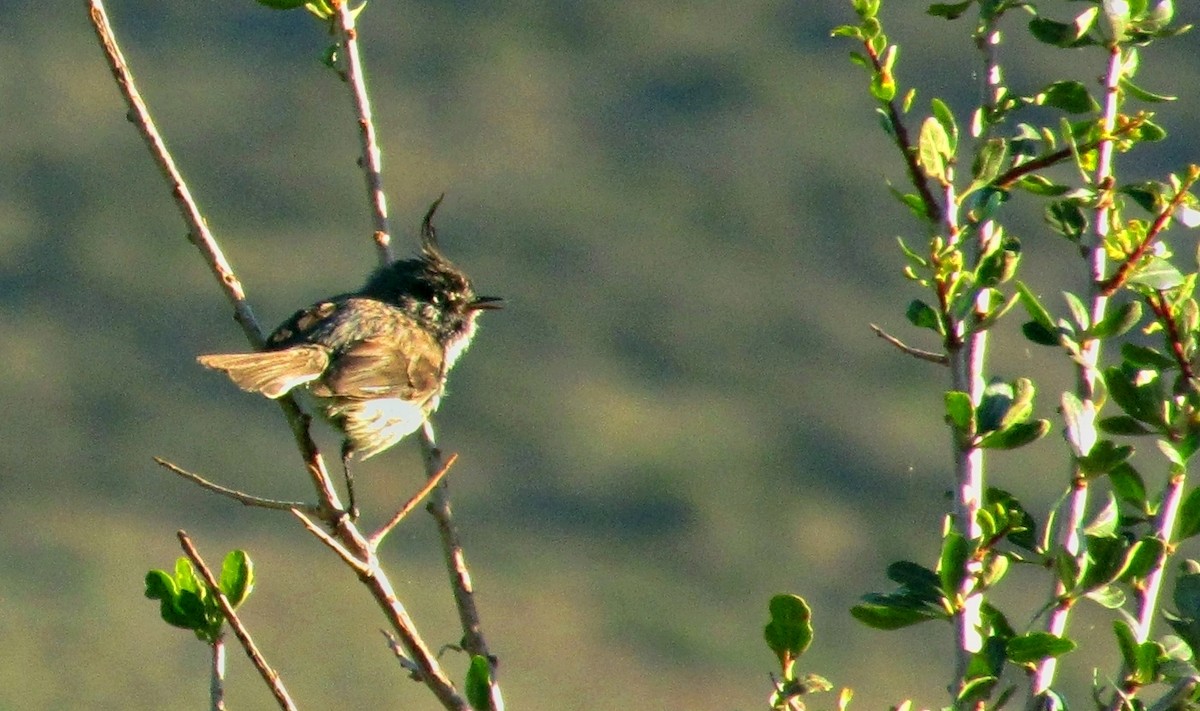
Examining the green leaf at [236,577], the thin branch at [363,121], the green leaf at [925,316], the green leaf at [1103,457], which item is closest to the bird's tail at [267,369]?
the thin branch at [363,121]

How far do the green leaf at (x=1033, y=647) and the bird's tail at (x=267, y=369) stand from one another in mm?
2428

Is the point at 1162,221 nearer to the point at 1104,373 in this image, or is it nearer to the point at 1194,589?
the point at 1104,373

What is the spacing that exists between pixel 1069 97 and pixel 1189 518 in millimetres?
803

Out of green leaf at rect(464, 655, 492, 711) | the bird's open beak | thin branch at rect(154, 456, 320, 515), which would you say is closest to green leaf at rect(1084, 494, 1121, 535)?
green leaf at rect(464, 655, 492, 711)

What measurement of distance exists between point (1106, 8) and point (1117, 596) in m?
0.94

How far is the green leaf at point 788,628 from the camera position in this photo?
209cm

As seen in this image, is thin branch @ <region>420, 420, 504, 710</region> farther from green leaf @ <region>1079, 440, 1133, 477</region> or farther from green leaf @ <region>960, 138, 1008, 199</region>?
green leaf @ <region>960, 138, 1008, 199</region>

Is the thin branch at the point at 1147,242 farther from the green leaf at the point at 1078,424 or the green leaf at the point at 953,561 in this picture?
the green leaf at the point at 953,561

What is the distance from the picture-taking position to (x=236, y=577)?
2635 mm

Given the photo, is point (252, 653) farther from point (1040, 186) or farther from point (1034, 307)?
point (1040, 186)

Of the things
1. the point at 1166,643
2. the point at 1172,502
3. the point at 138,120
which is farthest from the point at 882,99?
the point at 138,120

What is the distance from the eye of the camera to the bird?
4.44m

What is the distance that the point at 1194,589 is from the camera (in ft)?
6.84

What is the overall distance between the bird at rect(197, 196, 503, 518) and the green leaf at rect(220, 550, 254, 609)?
4.68ft
